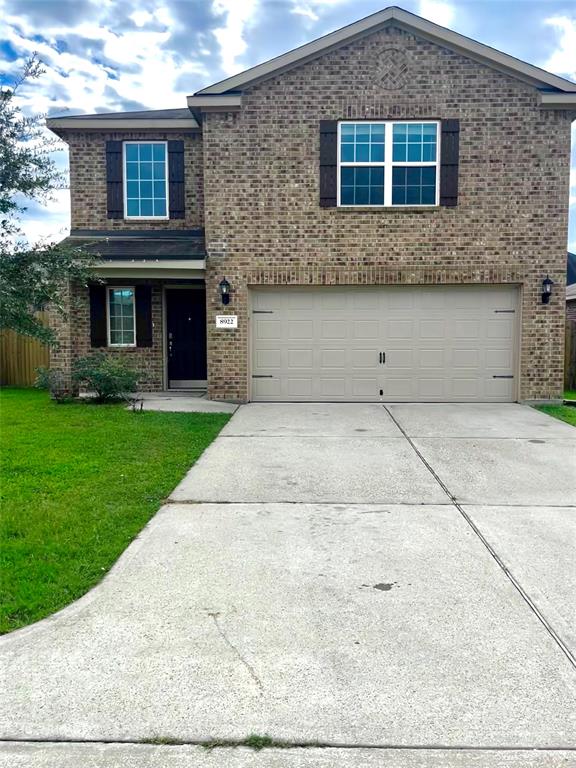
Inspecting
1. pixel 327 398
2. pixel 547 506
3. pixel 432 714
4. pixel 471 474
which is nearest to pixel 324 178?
pixel 327 398

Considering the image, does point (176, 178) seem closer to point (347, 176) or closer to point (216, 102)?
point (216, 102)

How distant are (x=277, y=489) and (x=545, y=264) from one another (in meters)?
8.24

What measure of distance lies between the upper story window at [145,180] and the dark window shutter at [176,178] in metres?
0.15

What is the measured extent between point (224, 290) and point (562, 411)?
6732mm

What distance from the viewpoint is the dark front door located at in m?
14.0

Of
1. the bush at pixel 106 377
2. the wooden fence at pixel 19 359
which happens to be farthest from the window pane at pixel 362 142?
the wooden fence at pixel 19 359

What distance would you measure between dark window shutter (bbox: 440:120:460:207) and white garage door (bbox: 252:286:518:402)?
1867mm

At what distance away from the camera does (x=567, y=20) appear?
10758 mm

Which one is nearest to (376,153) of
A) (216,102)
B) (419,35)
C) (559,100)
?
(419,35)

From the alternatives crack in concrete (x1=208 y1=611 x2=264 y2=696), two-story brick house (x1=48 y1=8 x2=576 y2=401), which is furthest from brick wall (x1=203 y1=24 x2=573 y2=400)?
crack in concrete (x1=208 y1=611 x2=264 y2=696)

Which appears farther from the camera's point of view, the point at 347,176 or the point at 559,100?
the point at 347,176

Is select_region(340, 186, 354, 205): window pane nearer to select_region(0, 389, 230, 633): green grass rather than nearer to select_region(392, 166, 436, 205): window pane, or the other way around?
select_region(392, 166, 436, 205): window pane

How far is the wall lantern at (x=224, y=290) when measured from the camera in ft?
40.0

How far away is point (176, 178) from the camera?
13422mm
